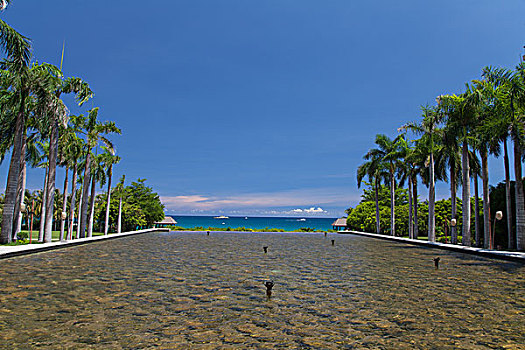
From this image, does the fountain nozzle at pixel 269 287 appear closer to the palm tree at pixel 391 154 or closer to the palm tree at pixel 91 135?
the palm tree at pixel 91 135

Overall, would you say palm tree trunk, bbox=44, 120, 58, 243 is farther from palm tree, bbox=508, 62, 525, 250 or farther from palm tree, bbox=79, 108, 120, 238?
palm tree, bbox=508, 62, 525, 250

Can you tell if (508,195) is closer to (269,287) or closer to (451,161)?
(451,161)

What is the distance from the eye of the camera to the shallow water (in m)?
6.35

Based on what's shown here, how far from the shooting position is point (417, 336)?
6.66 m

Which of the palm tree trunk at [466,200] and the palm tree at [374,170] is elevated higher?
the palm tree at [374,170]

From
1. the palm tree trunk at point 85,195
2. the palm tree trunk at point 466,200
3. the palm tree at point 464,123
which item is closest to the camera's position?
the palm tree at point 464,123

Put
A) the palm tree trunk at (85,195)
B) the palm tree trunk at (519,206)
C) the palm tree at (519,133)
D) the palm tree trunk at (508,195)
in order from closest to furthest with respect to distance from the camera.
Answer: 1. the palm tree at (519,133)
2. the palm tree trunk at (519,206)
3. the palm tree trunk at (508,195)
4. the palm tree trunk at (85,195)

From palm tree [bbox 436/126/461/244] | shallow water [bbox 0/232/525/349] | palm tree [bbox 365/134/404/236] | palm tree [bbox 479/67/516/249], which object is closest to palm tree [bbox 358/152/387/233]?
palm tree [bbox 365/134/404/236]

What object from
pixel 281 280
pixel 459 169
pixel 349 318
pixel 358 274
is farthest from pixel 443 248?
pixel 349 318

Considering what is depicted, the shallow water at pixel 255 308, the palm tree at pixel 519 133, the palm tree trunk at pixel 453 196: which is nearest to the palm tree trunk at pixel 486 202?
the palm tree at pixel 519 133

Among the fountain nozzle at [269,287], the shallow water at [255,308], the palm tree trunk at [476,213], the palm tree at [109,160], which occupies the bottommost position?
the shallow water at [255,308]

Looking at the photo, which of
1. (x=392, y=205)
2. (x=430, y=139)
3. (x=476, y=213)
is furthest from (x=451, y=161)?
(x=392, y=205)

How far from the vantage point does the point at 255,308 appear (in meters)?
8.57

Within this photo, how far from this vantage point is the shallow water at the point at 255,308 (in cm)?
635
